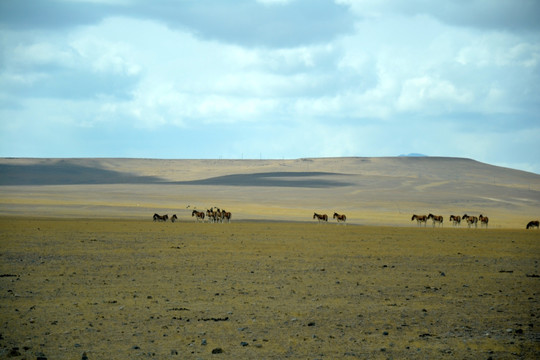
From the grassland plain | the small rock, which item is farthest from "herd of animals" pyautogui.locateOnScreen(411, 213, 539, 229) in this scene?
the small rock

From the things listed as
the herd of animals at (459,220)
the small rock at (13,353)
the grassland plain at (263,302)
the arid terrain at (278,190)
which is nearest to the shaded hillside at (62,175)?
the arid terrain at (278,190)

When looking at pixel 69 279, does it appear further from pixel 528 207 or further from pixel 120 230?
pixel 528 207

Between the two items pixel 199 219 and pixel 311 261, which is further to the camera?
pixel 199 219

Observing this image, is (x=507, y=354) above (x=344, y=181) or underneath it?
underneath

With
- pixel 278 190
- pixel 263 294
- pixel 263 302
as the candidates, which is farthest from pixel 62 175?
pixel 263 302

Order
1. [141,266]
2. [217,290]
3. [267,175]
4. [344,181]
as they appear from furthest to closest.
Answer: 1. [267,175]
2. [344,181]
3. [141,266]
4. [217,290]

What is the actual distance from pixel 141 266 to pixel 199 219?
2954 centimetres

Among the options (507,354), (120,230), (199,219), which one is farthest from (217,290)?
(199,219)

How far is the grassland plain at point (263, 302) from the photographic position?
378 inches

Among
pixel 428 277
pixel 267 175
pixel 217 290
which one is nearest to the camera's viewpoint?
pixel 217 290

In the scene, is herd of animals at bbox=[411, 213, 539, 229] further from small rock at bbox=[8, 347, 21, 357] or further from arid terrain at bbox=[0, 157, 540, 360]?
small rock at bbox=[8, 347, 21, 357]

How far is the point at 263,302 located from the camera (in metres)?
13.0

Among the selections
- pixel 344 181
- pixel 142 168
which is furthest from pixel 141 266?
pixel 142 168

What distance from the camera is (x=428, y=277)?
674 inches
